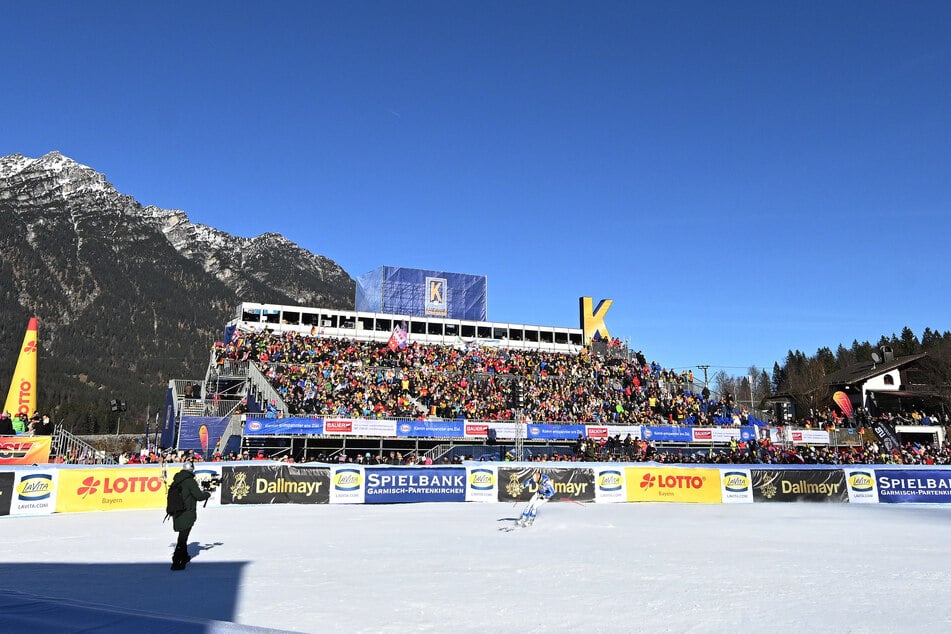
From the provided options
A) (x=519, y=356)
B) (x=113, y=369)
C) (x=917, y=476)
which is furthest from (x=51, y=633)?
(x=113, y=369)

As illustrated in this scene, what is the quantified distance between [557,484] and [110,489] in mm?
16854

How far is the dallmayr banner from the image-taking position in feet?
92.6

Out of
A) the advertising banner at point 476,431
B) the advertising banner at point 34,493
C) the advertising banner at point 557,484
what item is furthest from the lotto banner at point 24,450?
the advertising banner at point 476,431

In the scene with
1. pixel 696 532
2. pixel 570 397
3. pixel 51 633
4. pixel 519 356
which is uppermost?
pixel 519 356

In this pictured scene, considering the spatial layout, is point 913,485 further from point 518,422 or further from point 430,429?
point 430,429

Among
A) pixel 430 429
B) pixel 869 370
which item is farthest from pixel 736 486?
pixel 869 370

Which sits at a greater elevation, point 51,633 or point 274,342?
point 274,342

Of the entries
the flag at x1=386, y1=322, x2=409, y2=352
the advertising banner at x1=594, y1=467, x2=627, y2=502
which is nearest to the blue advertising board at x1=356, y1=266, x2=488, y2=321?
the flag at x1=386, y1=322, x2=409, y2=352

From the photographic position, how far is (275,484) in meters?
25.1

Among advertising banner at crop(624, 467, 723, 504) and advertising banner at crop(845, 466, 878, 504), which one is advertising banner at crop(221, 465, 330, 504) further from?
advertising banner at crop(845, 466, 878, 504)

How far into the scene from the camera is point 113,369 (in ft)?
547

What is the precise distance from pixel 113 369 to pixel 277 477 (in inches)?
6537

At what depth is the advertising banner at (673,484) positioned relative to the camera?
27.7 metres

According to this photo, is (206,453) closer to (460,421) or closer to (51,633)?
(460,421)
